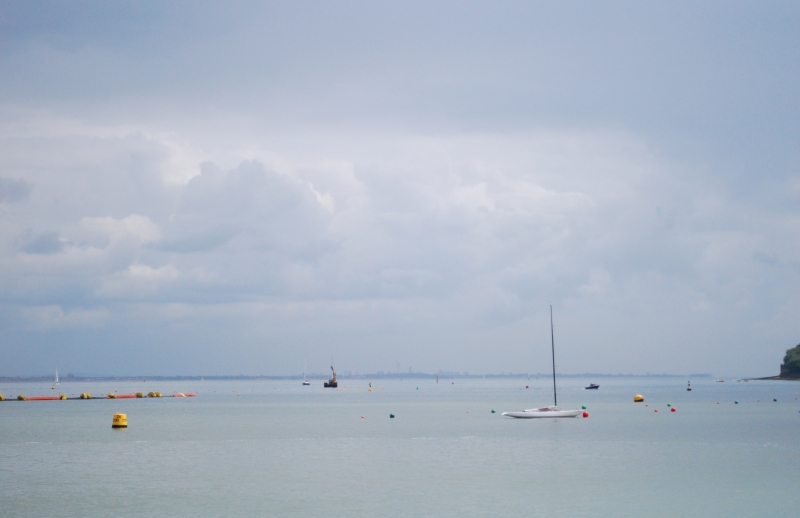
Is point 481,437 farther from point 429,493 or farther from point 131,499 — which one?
point 131,499

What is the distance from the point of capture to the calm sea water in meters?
34.3

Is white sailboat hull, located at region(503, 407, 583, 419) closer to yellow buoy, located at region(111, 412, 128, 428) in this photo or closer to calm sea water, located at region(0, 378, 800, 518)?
calm sea water, located at region(0, 378, 800, 518)

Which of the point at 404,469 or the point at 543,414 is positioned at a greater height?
the point at 404,469

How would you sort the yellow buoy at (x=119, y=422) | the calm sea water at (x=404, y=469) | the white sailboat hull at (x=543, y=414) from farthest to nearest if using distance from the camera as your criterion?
the white sailboat hull at (x=543, y=414)
the yellow buoy at (x=119, y=422)
the calm sea water at (x=404, y=469)

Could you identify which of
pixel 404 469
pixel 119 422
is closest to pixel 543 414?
pixel 404 469

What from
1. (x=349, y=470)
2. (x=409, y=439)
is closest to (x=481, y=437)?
(x=409, y=439)

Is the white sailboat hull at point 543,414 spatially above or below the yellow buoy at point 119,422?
below

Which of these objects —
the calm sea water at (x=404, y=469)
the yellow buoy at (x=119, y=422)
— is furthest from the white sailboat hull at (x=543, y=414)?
the yellow buoy at (x=119, y=422)

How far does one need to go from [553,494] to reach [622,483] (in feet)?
16.0

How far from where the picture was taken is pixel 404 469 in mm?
45781

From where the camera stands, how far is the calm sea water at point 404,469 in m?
34.3

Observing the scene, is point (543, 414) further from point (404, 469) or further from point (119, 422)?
point (119, 422)

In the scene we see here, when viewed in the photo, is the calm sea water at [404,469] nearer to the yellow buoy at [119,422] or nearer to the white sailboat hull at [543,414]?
the white sailboat hull at [543,414]

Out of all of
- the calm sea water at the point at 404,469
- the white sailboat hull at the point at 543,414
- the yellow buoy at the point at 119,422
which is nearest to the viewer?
the calm sea water at the point at 404,469
